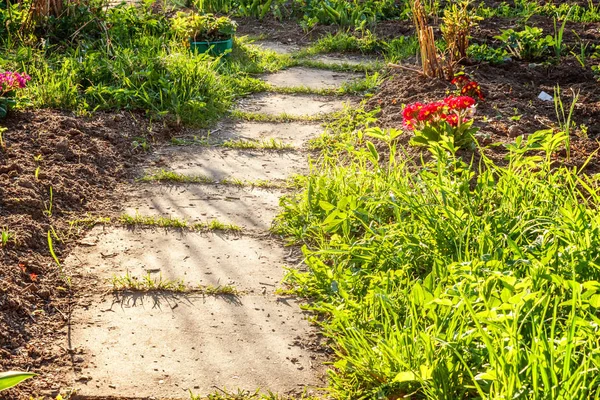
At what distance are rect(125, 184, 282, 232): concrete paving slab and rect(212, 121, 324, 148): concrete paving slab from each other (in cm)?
79

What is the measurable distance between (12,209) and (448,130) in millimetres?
2240

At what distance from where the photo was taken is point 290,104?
18.9 feet

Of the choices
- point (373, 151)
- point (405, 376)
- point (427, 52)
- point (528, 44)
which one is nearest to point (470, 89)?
point (427, 52)

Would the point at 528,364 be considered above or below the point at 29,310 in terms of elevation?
above

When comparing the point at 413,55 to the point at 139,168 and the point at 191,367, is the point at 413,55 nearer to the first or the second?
the point at 139,168

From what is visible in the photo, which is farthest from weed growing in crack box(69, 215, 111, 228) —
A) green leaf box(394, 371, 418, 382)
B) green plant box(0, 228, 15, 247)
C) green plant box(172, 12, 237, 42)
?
green plant box(172, 12, 237, 42)

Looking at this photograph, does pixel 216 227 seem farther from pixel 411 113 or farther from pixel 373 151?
pixel 411 113

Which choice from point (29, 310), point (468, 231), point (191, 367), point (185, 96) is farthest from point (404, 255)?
point (185, 96)

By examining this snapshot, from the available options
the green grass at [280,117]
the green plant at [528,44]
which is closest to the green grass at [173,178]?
the green grass at [280,117]

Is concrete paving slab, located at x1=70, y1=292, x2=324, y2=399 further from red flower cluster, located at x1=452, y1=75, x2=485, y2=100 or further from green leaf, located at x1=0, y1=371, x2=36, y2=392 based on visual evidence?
red flower cluster, located at x1=452, y1=75, x2=485, y2=100

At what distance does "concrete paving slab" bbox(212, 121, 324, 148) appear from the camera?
202 inches

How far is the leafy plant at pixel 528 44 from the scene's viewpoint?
595cm

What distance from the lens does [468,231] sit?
3127 mm

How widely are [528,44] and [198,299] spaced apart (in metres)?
3.76
